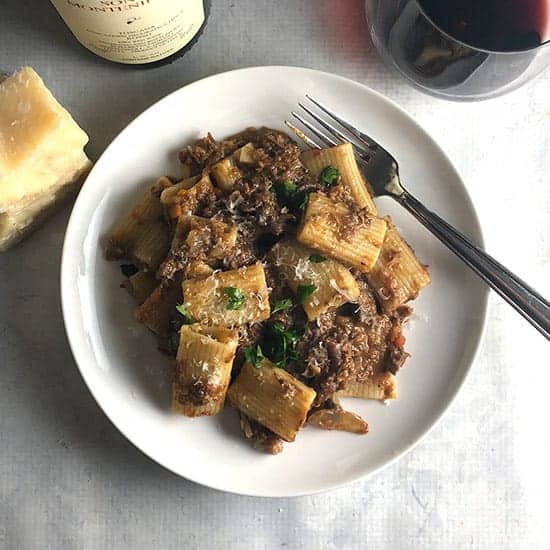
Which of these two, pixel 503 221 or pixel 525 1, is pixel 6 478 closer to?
pixel 503 221

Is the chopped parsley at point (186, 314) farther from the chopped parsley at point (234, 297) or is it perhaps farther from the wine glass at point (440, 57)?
the wine glass at point (440, 57)

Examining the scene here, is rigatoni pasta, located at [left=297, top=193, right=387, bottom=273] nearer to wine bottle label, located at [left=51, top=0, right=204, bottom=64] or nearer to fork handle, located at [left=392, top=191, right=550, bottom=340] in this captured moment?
fork handle, located at [left=392, top=191, right=550, bottom=340]

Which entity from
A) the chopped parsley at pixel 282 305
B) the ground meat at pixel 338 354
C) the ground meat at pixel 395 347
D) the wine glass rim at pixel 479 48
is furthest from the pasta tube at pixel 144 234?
the wine glass rim at pixel 479 48

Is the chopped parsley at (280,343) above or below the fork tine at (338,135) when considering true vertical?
below

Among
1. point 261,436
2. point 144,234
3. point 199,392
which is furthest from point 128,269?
point 261,436

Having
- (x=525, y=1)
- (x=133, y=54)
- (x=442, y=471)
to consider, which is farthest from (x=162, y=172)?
(x=442, y=471)

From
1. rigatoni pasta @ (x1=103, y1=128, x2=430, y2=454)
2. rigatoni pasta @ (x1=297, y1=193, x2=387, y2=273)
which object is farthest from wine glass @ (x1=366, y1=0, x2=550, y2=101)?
rigatoni pasta @ (x1=297, y1=193, x2=387, y2=273)

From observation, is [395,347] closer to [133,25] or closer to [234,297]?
[234,297]
